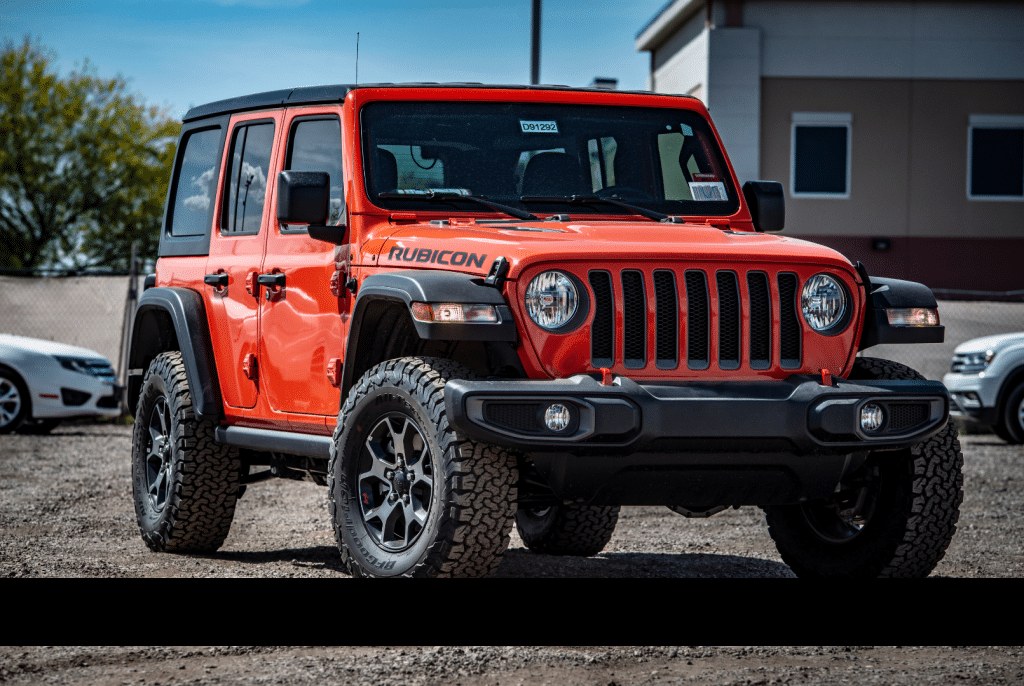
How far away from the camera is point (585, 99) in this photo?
6598mm

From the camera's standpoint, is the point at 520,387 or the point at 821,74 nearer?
the point at 520,387

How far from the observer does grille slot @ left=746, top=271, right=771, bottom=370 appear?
5.14 metres

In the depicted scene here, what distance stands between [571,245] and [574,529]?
2.65 m

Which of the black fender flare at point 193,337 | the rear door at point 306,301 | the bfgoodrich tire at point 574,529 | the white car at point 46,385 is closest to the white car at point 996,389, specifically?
the bfgoodrich tire at point 574,529

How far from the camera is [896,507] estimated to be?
218 inches

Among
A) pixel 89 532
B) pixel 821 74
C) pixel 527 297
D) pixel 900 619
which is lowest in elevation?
pixel 89 532

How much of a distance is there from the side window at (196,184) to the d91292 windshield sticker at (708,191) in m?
2.55

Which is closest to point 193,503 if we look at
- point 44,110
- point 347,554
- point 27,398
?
point 347,554

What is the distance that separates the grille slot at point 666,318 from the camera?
503cm

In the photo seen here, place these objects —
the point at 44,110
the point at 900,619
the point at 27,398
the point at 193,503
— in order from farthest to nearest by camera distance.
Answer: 1. the point at 44,110
2. the point at 27,398
3. the point at 193,503
4. the point at 900,619

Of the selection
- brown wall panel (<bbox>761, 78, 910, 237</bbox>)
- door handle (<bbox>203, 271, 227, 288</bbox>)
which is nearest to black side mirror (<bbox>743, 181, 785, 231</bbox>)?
door handle (<bbox>203, 271, 227, 288</bbox>)

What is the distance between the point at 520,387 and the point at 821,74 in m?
21.2

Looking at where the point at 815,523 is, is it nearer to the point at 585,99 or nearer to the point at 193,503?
the point at 585,99

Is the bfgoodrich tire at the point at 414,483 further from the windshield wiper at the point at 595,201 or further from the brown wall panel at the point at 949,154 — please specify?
the brown wall panel at the point at 949,154
